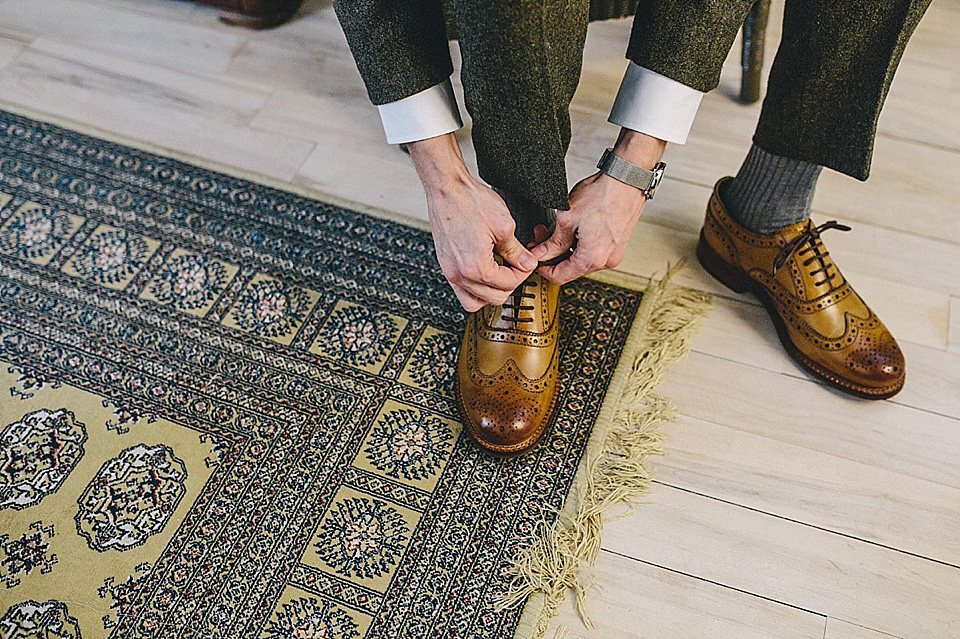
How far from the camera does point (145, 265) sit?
1.14 metres

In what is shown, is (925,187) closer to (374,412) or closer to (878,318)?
(878,318)

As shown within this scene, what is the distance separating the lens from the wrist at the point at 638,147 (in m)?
0.81

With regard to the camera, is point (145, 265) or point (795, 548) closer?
point (795, 548)

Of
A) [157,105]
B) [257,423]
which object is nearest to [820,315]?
[257,423]

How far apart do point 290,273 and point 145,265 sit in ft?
0.68

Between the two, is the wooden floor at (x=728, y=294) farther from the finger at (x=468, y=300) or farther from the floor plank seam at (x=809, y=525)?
the finger at (x=468, y=300)

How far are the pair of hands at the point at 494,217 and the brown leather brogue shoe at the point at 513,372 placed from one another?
10cm

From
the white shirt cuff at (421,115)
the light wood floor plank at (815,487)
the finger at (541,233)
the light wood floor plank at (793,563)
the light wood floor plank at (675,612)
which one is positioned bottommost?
the light wood floor plank at (675,612)

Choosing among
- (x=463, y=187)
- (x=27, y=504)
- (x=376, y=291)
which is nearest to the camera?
(x=463, y=187)

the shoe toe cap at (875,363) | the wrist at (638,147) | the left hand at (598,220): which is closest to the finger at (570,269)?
the left hand at (598,220)

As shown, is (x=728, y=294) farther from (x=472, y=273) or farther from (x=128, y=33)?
(x=128, y=33)

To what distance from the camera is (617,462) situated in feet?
3.10

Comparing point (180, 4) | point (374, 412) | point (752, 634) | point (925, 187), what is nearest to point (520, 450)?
point (374, 412)

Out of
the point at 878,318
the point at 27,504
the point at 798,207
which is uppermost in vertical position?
the point at 798,207
